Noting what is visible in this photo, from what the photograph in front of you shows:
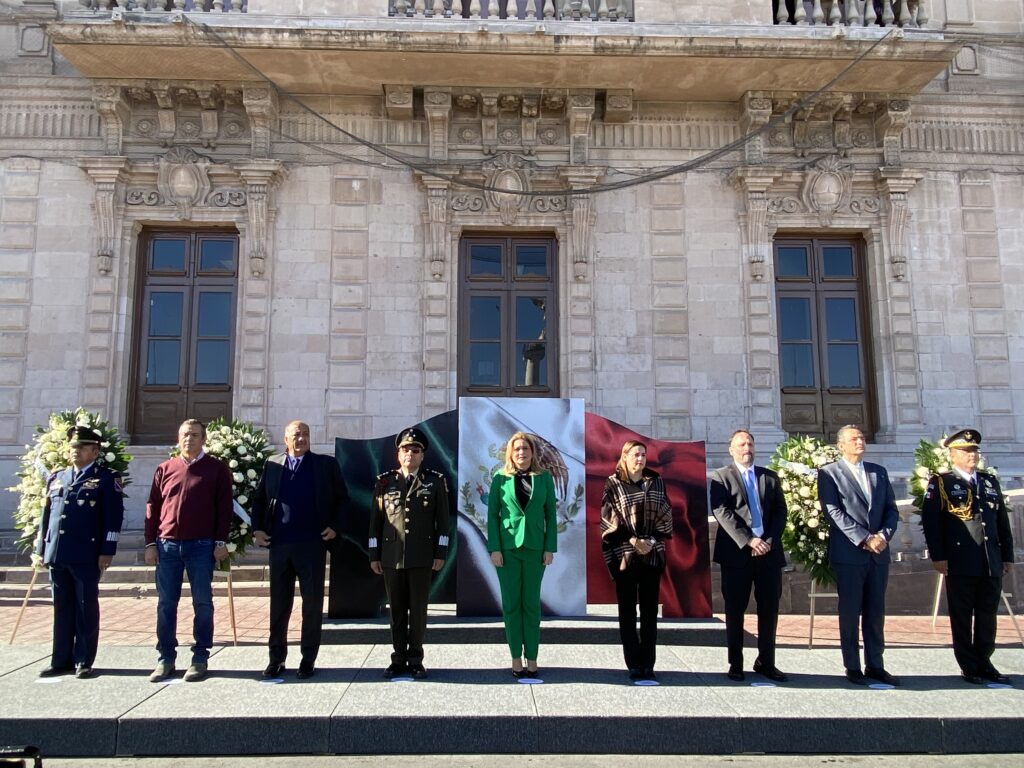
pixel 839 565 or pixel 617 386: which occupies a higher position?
pixel 617 386

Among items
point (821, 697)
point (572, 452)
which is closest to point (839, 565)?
point (821, 697)

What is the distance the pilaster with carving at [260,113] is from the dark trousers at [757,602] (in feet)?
31.9

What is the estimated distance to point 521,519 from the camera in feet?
20.3

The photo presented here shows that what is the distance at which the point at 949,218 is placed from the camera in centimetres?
1295

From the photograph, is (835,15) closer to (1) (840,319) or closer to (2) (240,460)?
(1) (840,319)

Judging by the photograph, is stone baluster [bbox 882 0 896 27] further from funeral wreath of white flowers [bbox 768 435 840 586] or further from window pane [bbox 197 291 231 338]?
window pane [bbox 197 291 231 338]

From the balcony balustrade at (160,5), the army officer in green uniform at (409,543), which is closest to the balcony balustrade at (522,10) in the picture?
the balcony balustrade at (160,5)

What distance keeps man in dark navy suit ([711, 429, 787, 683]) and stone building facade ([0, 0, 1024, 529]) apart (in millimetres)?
5752

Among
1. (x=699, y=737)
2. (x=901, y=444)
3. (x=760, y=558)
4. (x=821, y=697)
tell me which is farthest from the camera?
(x=901, y=444)

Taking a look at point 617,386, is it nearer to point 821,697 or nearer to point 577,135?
point 577,135

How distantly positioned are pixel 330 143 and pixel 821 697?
1056 cm

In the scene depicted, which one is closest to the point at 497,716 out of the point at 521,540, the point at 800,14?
the point at 521,540

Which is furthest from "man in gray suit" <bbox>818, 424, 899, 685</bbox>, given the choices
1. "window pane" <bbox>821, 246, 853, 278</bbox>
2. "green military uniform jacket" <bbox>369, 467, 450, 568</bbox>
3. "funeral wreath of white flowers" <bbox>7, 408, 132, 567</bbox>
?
"window pane" <bbox>821, 246, 853, 278</bbox>

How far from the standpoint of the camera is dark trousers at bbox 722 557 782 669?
615 centimetres
